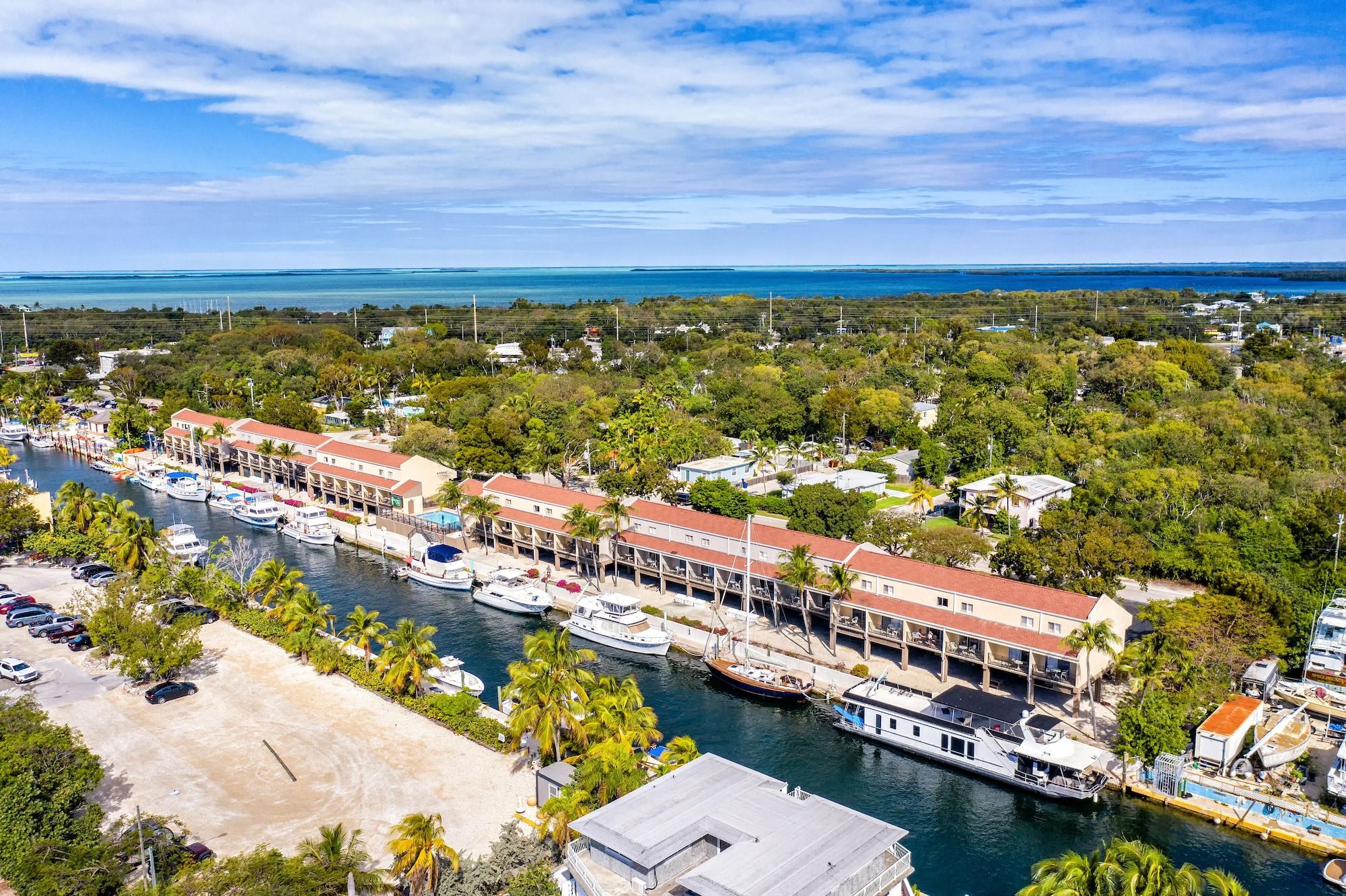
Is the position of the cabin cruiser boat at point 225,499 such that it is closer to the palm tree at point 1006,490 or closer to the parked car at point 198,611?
the parked car at point 198,611

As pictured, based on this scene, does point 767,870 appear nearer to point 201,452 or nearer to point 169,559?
point 169,559

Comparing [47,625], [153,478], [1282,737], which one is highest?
[1282,737]

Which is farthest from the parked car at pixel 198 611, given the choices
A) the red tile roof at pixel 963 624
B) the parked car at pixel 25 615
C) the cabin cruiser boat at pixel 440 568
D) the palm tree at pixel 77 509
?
the red tile roof at pixel 963 624

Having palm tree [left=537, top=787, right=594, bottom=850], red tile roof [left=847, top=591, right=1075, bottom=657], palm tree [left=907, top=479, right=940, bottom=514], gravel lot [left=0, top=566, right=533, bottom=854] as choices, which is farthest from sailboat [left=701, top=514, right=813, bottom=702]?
palm tree [left=907, top=479, right=940, bottom=514]

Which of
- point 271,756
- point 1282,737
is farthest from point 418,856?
point 1282,737

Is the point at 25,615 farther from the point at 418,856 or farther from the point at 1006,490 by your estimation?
the point at 1006,490

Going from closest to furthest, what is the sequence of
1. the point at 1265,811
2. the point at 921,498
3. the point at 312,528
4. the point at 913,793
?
the point at 1265,811
the point at 913,793
the point at 921,498
the point at 312,528

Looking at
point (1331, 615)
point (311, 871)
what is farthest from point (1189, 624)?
point (311, 871)
